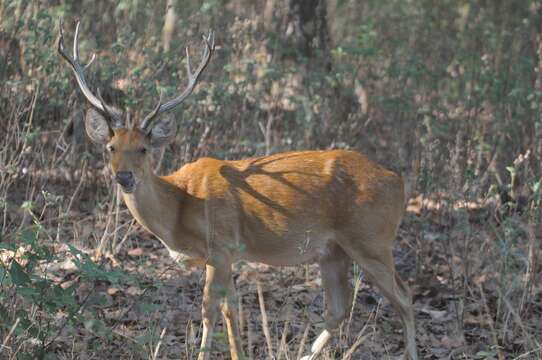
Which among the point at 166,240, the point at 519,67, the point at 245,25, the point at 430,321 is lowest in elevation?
the point at 430,321

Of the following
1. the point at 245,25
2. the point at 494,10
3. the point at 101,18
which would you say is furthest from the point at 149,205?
the point at 494,10

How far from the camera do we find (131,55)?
33.3ft

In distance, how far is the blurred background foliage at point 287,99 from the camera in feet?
28.4

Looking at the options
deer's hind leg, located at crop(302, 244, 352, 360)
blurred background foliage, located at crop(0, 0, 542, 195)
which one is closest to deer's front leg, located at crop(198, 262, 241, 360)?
deer's hind leg, located at crop(302, 244, 352, 360)

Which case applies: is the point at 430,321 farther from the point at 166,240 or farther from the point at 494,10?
the point at 494,10

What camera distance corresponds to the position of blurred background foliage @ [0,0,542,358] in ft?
28.4

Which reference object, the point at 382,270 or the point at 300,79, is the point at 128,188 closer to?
the point at 382,270

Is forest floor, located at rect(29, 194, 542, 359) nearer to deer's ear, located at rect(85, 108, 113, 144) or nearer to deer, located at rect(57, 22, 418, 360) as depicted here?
deer, located at rect(57, 22, 418, 360)

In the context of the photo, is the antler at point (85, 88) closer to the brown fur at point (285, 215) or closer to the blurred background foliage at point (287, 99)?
the brown fur at point (285, 215)

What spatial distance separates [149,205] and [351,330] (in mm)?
1954

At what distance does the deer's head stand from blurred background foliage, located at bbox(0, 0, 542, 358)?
112 centimetres

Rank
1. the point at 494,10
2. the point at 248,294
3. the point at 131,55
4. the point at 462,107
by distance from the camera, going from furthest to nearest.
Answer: the point at 494,10 < the point at 462,107 < the point at 131,55 < the point at 248,294

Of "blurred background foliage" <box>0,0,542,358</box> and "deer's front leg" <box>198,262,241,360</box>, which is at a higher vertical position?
"blurred background foliage" <box>0,0,542,358</box>

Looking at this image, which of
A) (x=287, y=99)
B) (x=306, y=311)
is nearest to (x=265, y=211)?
(x=306, y=311)
